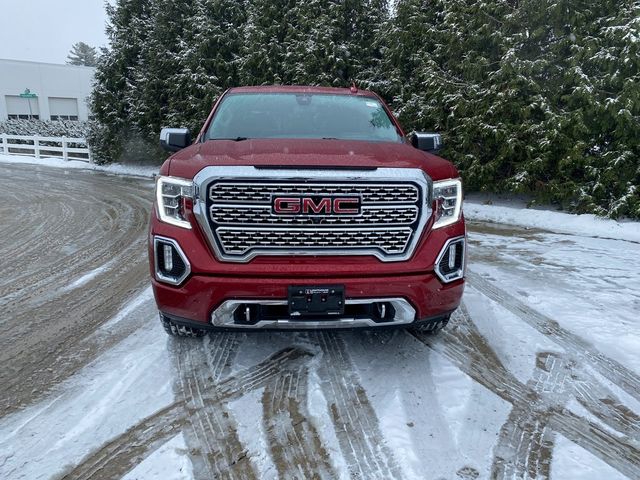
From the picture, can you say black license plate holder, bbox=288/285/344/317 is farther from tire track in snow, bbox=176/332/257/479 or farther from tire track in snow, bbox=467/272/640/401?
tire track in snow, bbox=467/272/640/401

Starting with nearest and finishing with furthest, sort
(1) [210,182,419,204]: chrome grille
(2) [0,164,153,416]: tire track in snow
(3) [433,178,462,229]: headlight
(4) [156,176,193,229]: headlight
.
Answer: (1) [210,182,419,204]: chrome grille → (4) [156,176,193,229]: headlight → (3) [433,178,462,229]: headlight → (2) [0,164,153,416]: tire track in snow

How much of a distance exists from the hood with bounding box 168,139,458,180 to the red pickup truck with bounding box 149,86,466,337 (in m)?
0.01

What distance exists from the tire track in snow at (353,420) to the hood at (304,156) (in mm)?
1330

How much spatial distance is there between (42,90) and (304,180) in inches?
1994

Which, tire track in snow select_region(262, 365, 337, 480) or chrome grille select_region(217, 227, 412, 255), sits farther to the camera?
chrome grille select_region(217, 227, 412, 255)

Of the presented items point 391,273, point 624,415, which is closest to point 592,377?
point 624,415

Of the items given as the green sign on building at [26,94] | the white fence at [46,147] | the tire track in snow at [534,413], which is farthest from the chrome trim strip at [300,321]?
the green sign on building at [26,94]

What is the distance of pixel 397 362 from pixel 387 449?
3.08 ft

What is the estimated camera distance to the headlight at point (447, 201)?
2973 mm

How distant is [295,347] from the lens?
349 centimetres

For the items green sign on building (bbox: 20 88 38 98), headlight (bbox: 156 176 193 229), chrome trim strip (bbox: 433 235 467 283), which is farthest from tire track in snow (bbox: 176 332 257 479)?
green sign on building (bbox: 20 88 38 98)

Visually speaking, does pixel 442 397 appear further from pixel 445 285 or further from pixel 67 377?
pixel 67 377

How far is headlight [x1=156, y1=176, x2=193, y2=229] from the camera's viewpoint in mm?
2844

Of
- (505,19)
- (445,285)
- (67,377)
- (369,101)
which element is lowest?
(67,377)
